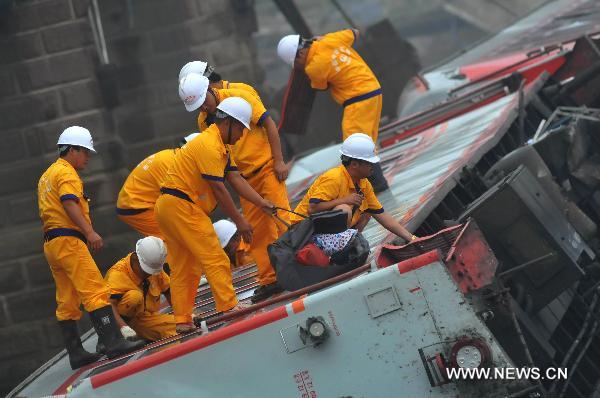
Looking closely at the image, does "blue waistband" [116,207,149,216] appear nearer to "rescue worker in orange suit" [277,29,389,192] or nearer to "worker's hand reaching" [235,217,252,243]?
"worker's hand reaching" [235,217,252,243]

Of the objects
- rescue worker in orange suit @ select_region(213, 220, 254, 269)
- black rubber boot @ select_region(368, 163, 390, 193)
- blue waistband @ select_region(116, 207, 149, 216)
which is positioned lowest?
rescue worker in orange suit @ select_region(213, 220, 254, 269)

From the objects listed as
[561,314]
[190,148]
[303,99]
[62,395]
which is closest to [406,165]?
[303,99]

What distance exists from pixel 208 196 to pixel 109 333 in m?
1.10

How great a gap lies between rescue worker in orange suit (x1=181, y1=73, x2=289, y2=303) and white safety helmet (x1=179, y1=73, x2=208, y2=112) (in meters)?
0.12

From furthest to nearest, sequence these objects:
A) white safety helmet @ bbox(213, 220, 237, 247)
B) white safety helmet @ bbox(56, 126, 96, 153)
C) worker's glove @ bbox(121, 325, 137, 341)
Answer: white safety helmet @ bbox(213, 220, 237, 247), white safety helmet @ bbox(56, 126, 96, 153), worker's glove @ bbox(121, 325, 137, 341)

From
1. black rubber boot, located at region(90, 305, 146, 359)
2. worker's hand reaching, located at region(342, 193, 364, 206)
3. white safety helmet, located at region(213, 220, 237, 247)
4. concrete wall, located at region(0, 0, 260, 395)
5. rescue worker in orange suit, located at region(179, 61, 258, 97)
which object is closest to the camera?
worker's hand reaching, located at region(342, 193, 364, 206)

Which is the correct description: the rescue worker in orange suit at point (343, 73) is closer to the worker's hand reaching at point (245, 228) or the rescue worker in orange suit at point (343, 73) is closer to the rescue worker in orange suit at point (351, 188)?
the rescue worker in orange suit at point (351, 188)

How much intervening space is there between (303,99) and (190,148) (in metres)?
2.89

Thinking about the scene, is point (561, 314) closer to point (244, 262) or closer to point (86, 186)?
point (244, 262)

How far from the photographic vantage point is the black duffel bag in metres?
7.18

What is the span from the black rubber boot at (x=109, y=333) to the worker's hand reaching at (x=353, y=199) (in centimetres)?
161

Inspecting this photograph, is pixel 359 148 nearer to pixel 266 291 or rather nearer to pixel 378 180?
pixel 266 291

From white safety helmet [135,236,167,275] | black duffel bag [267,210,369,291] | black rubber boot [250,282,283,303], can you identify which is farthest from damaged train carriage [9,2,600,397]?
white safety helmet [135,236,167,275]

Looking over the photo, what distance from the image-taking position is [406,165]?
460 inches
